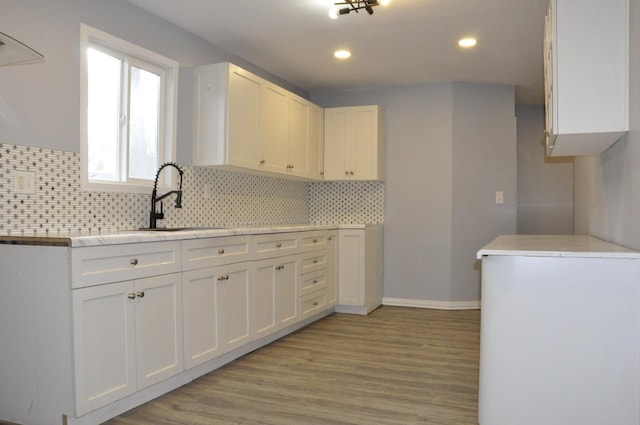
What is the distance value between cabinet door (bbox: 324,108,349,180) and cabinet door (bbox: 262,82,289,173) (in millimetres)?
851

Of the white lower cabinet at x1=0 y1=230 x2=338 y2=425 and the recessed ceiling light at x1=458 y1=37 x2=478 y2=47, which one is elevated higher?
the recessed ceiling light at x1=458 y1=37 x2=478 y2=47

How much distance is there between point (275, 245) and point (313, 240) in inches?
28.1

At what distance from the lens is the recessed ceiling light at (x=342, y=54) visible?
4.38 meters

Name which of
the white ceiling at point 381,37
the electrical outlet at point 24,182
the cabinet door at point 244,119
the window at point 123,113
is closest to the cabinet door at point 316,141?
the white ceiling at point 381,37

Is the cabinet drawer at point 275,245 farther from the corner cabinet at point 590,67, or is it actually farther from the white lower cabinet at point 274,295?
the corner cabinet at point 590,67

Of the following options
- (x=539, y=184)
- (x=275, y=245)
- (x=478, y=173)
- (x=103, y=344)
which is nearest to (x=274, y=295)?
(x=275, y=245)

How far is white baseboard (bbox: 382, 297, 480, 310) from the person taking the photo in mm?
5328

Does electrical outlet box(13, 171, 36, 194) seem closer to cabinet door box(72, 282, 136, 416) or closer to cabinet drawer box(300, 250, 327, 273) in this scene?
cabinet door box(72, 282, 136, 416)

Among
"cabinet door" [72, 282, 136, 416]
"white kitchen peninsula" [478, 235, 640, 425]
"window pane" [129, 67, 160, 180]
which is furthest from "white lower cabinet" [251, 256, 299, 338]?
"white kitchen peninsula" [478, 235, 640, 425]

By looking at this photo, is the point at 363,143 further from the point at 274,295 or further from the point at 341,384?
the point at 341,384

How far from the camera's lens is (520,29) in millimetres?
3795

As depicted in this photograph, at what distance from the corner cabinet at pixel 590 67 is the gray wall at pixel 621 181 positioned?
68mm

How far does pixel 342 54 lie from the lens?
445 centimetres

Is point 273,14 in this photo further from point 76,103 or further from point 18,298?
point 18,298
